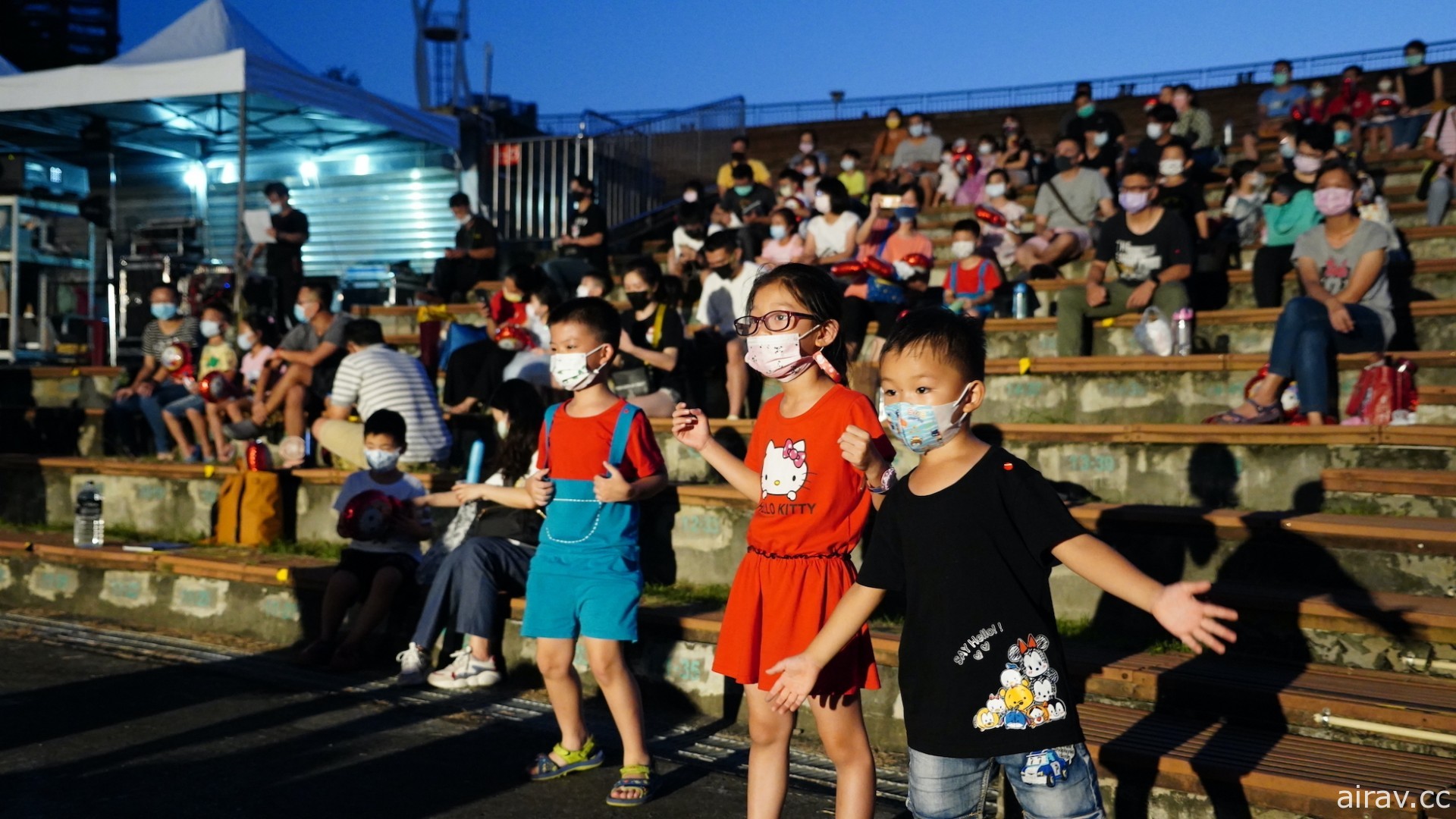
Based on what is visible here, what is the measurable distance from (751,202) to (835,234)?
10.8ft

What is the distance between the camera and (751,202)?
50.1 feet

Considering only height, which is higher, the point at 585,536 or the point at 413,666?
the point at 585,536

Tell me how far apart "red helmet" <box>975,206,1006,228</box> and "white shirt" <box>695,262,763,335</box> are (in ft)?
9.35

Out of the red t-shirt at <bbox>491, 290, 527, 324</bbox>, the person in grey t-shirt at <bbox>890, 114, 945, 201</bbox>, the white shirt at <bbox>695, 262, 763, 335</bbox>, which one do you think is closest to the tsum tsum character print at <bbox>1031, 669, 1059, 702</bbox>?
the white shirt at <bbox>695, 262, 763, 335</bbox>

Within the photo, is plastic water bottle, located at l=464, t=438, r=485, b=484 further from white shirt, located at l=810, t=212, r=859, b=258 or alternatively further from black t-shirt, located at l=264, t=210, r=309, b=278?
black t-shirt, located at l=264, t=210, r=309, b=278

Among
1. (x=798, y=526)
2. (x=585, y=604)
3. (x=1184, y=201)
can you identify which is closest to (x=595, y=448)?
(x=585, y=604)

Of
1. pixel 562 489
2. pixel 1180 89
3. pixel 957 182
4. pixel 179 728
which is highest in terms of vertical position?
pixel 1180 89

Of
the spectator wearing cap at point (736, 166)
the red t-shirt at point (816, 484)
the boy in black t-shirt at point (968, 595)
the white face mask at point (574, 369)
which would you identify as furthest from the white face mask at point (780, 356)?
the spectator wearing cap at point (736, 166)

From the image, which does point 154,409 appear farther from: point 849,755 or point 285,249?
point 849,755

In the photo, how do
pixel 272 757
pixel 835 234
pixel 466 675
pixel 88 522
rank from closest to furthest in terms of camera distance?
1. pixel 272 757
2. pixel 466 675
3. pixel 88 522
4. pixel 835 234

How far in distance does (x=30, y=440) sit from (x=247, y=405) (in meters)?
2.75

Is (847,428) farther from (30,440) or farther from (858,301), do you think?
(30,440)

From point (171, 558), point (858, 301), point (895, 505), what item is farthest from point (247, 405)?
point (895, 505)

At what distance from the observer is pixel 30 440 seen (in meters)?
11.8
